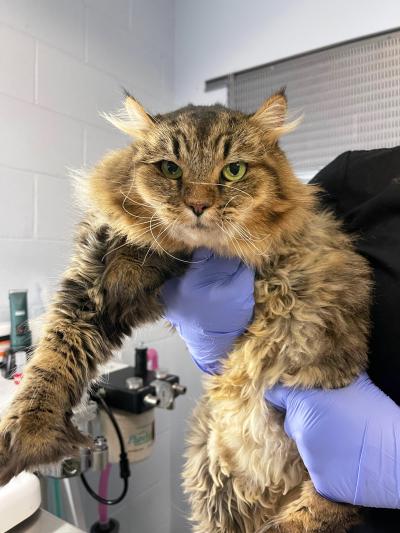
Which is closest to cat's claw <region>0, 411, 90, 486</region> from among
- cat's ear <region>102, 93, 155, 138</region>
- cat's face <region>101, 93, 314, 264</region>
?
cat's face <region>101, 93, 314, 264</region>

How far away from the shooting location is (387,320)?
86 cm

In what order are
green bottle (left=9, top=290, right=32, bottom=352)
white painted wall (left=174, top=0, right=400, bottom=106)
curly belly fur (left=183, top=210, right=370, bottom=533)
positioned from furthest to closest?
white painted wall (left=174, top=0, right=400, bottom=106) < green bottle (left=9, top=290, right=32, bottom=352) < curly belly fur (left=183, top=210, right=370, bottom=533)

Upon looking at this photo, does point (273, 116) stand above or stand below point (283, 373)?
above

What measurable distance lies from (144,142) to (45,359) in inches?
20.5

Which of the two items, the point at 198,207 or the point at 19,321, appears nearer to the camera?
the point at 198,207

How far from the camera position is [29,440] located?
2.10 ft

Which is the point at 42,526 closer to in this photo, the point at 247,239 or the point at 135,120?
the point at 247,239

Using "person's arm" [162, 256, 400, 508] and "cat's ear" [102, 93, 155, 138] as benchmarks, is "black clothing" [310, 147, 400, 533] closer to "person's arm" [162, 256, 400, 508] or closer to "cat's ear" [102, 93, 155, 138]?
"person's arm" [162, 256, 400, 508]

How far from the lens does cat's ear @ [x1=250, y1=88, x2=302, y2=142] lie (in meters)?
0.89

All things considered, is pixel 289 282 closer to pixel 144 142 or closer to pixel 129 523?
pixel 144 142

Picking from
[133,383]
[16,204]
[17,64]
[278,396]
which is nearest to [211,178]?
[278,396]

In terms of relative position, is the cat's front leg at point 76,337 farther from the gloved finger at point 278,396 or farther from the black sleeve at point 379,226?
the black sleeve at point 379,226

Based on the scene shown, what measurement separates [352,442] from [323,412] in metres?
0.09

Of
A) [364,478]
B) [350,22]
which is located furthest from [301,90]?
[364,478]
